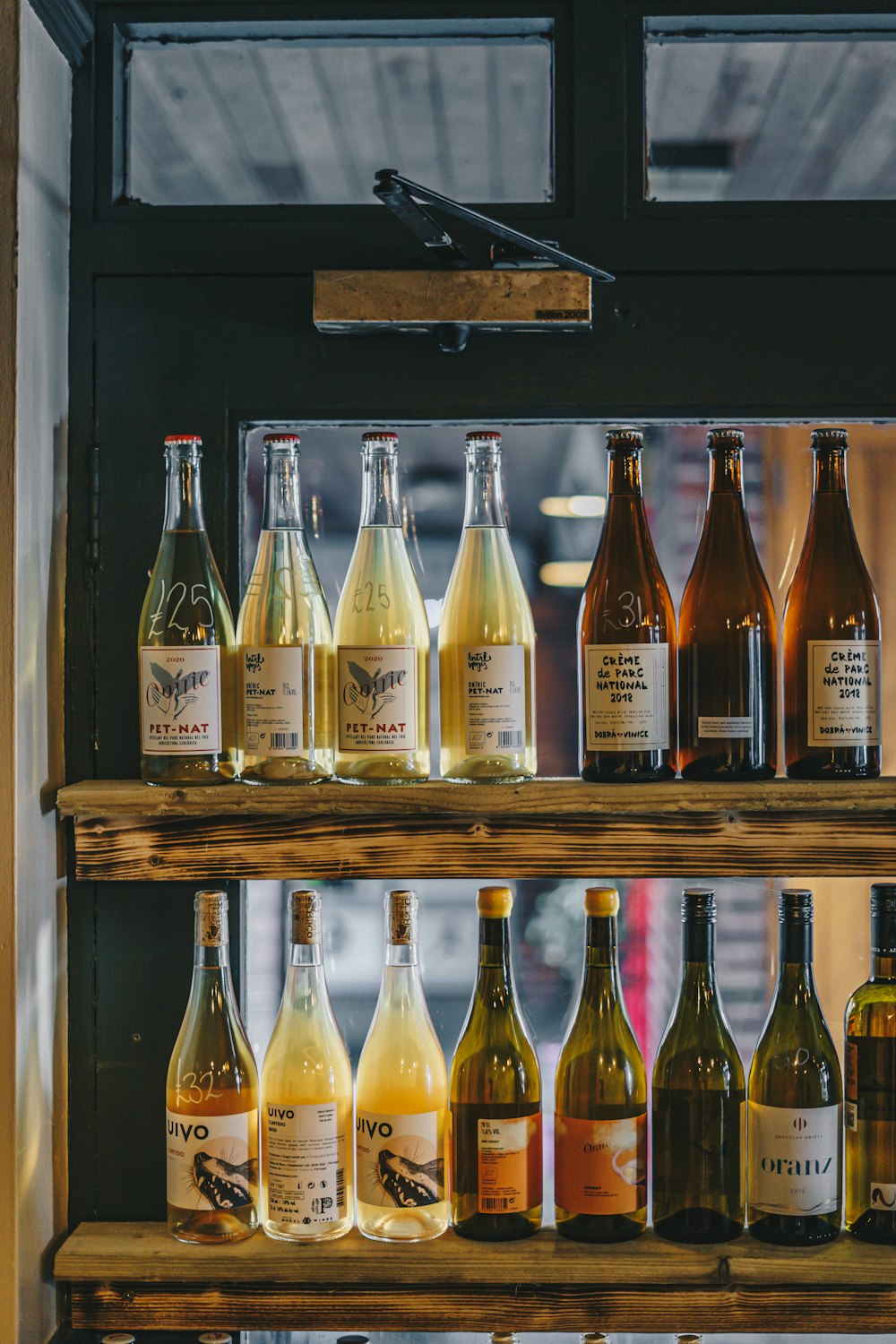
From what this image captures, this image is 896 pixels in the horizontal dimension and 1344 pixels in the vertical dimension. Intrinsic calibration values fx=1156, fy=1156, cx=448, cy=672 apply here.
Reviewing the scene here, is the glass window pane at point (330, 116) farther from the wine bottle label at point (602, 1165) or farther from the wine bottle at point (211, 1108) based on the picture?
the wine bottle label at point (602, 1165)

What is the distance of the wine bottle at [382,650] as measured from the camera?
3.08 feet

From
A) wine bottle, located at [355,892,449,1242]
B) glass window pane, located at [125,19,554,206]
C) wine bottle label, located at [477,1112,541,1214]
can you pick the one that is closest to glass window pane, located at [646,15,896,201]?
glass window pane, located at [125,19,554,206]

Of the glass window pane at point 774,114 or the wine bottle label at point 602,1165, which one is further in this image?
the glass window pane at point 774,114

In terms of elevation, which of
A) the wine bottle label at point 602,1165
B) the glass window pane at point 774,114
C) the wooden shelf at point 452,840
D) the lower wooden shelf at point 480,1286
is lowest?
the lower wooden shelf at point 480,1286

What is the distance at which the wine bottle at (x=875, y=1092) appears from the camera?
960 millimetres

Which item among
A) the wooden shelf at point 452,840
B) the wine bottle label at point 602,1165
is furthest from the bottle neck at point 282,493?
the wine bottle label at point 602,1165

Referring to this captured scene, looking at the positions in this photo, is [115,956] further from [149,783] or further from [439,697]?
[439,697]

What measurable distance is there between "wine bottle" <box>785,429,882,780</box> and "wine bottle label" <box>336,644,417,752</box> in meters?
0.33

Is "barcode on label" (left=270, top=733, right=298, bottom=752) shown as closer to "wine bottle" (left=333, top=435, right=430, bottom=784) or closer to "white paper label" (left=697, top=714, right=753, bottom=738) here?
"wine bottle" (left=333, top=435, right=430, bottom=784)

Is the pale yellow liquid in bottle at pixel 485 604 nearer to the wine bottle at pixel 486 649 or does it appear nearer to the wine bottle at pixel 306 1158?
the wine bottle at pixel 486 649

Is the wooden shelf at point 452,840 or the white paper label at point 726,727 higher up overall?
the white paper label at point 726,727

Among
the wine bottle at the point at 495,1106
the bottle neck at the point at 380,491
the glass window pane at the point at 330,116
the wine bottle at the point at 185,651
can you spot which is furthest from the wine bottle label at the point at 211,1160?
the glass window pane at the point at 330,116

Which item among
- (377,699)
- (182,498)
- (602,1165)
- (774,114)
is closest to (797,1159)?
(602,1165)

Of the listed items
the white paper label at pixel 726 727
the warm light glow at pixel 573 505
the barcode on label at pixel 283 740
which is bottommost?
the barcode on label at pixel 283 740
